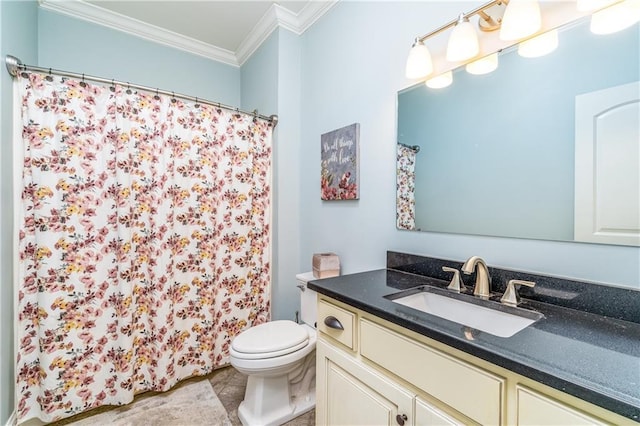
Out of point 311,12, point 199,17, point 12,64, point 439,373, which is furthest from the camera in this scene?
point 199,17

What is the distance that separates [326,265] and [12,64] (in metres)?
1.89

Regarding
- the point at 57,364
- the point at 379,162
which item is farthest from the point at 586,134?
the point at 57,364

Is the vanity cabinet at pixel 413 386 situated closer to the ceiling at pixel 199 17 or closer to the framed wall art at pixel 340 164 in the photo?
the framed wall art at pixel 340 164

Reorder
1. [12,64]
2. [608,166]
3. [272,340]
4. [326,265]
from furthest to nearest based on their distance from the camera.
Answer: [326,265], [272,340], [12,64], [608,166]

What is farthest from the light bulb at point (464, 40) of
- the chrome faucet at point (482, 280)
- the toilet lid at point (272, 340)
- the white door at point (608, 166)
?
the toilet lid at point (272, 340)

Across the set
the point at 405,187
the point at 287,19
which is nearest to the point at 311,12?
the point at 287,19

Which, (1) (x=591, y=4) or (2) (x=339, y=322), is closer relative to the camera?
(1) (x=591, y=4)

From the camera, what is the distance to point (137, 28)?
2297 mm

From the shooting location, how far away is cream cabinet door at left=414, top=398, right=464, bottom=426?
0.72 meters

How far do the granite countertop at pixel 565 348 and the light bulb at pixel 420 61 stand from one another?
0.99 m

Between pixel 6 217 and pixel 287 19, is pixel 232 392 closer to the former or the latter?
pixel 6 217

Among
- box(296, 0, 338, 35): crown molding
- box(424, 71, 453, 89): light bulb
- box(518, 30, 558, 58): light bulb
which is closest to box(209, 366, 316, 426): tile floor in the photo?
box(424, 71, 453, 89): light bulb

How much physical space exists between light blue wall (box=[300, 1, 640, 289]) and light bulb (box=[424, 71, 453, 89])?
18cm

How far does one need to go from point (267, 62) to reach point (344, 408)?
2.37m
